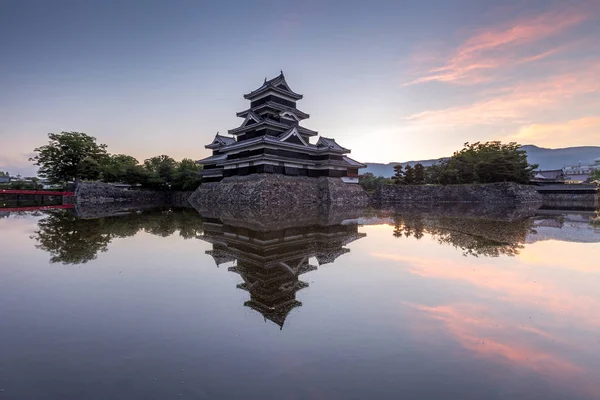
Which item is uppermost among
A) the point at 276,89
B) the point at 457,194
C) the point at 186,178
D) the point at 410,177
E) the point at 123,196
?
the point at 276,89

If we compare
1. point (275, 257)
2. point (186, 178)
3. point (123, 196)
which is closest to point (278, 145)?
point (186, 178)

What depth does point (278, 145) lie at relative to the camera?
28.1 m

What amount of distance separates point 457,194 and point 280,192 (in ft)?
85.0

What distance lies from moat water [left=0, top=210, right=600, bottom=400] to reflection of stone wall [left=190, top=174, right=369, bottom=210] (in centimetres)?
1723

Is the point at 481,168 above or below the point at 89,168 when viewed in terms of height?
below

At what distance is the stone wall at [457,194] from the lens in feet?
118

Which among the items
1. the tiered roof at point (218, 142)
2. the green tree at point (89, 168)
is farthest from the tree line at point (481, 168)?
the green tree at point (89, 168)

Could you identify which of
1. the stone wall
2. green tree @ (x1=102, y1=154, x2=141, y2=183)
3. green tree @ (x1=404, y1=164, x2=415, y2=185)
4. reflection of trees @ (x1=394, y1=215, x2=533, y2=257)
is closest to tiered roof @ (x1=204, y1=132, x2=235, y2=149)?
green tree @ (x1=102, y1=154, x2=141, y2=183)

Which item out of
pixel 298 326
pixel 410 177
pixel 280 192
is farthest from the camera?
pixel 410 177

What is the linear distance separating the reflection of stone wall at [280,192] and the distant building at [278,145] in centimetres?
133

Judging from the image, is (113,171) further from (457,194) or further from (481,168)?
(481,168)

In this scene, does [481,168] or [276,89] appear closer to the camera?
[276,89]

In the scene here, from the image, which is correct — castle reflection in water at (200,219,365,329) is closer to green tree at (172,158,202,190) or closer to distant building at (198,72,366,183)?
distant building at (198,72,366,183)

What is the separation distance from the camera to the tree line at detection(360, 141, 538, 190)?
3753 centimetres
